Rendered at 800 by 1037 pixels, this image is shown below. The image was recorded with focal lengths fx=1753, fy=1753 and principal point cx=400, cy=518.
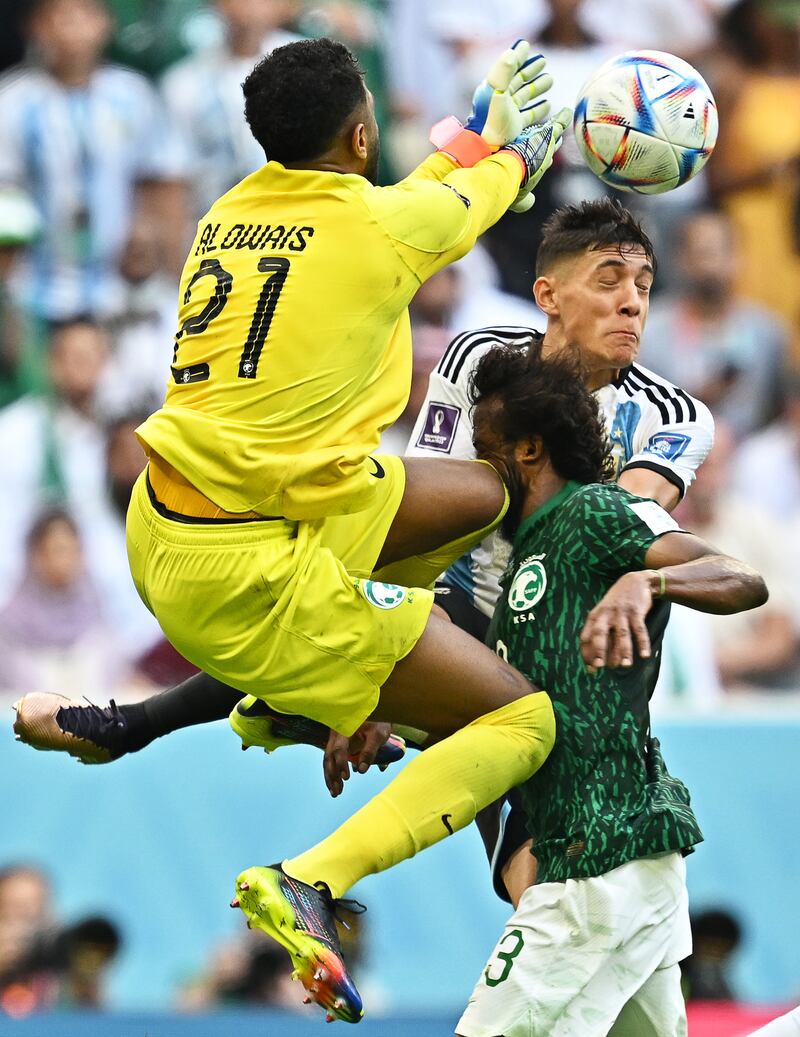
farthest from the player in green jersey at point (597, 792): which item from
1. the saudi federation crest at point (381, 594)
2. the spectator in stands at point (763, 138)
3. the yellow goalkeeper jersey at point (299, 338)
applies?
the spectator in stands at point (763, 138)

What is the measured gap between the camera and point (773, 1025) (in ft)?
14.4

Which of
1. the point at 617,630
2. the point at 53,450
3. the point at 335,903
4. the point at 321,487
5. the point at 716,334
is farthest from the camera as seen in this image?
the point at 716,334

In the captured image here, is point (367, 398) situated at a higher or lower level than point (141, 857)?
higher

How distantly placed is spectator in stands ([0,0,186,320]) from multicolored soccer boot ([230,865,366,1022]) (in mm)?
5658

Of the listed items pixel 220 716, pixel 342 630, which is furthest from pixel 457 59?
pixel 342 630

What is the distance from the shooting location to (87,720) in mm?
4848

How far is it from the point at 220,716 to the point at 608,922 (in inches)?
56.6

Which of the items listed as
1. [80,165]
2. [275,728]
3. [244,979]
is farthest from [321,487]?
[80,165]

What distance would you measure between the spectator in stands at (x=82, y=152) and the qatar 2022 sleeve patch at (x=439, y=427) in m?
4.30

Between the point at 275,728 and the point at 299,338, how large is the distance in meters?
1.12

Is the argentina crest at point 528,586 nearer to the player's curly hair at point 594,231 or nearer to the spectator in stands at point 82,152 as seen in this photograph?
the player's curly hair at point 594,231

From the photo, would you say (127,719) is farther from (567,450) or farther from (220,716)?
(567,450)

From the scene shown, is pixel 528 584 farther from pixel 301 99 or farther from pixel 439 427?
pixel 301 99

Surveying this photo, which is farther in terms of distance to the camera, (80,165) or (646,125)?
(80,165)
